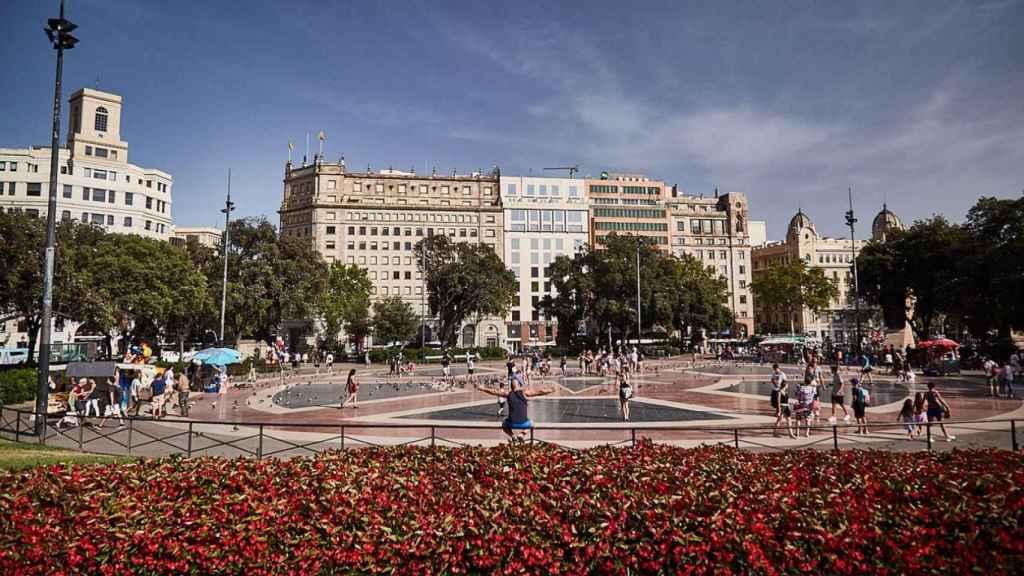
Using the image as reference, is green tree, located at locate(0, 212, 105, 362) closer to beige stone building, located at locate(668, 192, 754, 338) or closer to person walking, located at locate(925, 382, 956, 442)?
person walking, located at locate(925, 382, 956, 442)

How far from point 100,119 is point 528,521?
81989 millimetres

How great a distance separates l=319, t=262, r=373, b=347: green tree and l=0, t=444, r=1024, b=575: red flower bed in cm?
6008

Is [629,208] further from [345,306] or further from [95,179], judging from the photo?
[95,179]

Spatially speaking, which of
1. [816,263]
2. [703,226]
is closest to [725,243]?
[703,226]

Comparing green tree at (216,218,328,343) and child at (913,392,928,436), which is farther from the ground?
green tree at (216,218,328,343)

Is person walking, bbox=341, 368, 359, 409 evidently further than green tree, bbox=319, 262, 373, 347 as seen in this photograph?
No

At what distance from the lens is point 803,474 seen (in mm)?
6629

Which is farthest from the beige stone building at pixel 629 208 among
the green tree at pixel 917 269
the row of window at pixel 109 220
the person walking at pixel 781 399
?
the person walking at pixel 781 399

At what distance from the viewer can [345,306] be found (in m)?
70.6

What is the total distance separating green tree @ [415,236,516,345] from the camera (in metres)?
61.1

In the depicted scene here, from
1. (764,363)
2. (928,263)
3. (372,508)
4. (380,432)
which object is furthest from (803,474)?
(928,263)

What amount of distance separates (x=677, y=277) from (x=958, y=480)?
6389cm

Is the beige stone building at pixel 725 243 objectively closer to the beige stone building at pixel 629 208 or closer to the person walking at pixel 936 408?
the beige stone building at pixel 629 208

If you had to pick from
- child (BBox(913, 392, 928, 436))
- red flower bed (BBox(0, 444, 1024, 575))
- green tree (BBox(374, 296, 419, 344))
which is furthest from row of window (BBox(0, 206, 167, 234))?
child (BBox(913, 392, 928, 436))
